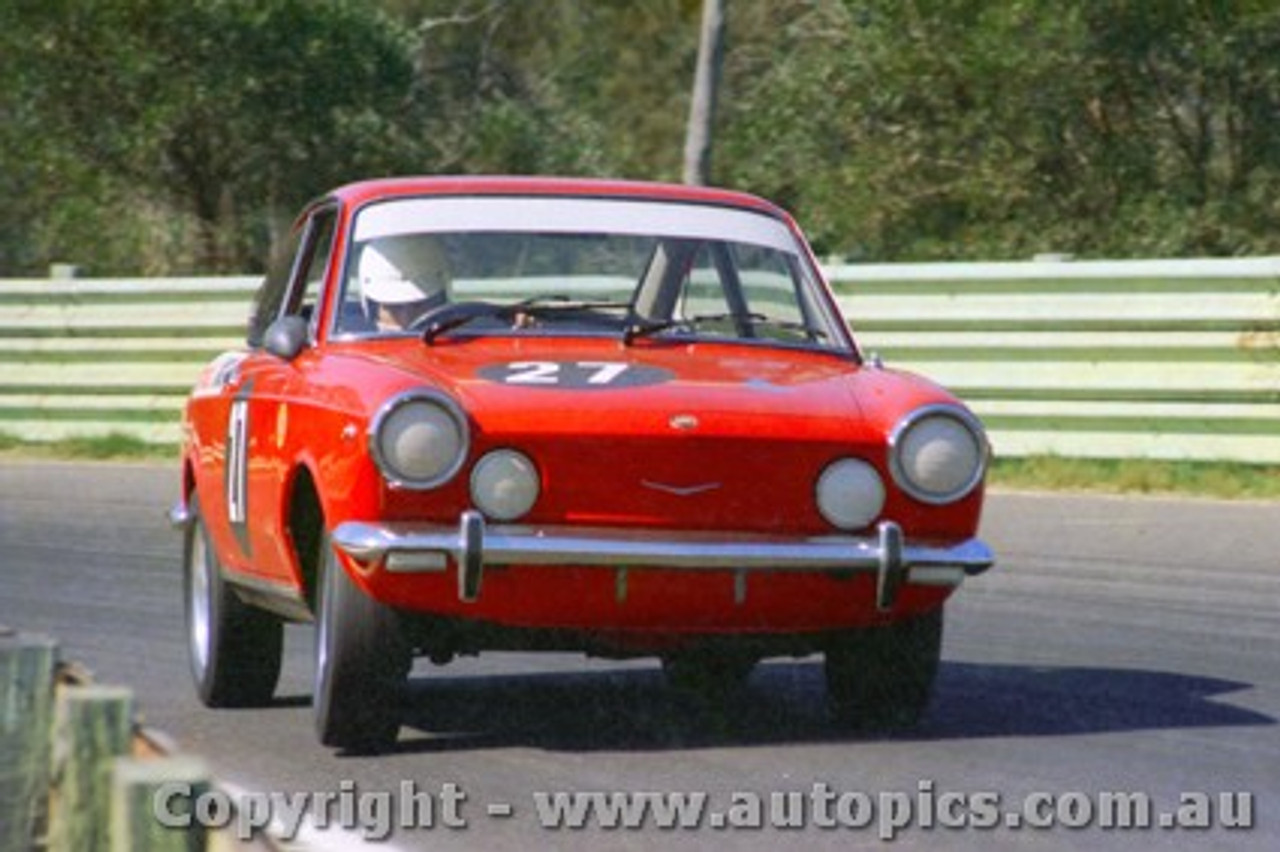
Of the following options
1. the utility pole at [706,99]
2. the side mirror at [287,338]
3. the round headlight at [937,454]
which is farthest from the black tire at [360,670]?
the utility pole at [706,99]

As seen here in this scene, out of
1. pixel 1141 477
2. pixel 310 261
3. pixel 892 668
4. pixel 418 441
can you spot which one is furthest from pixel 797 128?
pixel 418 441

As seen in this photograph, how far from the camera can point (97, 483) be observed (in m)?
16.5

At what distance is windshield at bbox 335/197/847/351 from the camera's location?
8.21 meters

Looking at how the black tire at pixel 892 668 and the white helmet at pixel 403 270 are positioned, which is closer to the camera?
the black tire at pixel 892 668

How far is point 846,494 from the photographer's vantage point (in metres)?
7.33

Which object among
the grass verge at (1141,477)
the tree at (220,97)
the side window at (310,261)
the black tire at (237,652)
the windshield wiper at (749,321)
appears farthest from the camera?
the tree at (220,97)

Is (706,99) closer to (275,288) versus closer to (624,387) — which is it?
(275,288)

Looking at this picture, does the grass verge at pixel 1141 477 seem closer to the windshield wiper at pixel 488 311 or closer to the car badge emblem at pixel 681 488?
the windshield wiper at pixel 488 311

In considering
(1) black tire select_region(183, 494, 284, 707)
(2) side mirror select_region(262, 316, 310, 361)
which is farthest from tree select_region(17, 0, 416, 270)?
(2) side mirror select_region(262, 316, 310, 361)

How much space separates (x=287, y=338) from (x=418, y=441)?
1.10m

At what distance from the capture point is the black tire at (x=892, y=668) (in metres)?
7.62

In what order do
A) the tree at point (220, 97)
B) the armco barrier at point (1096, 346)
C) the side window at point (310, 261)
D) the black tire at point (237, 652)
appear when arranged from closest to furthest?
1. the black tire at point (237, 652)
2. the side window at point (310, 261)
3. the armco barrier at point (1096, 346)
4. the tree at point (220, 97)

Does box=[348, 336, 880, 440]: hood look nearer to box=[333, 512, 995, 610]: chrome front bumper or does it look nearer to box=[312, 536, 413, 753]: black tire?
box=[333, 512, 995, 610]: chrome front bumper

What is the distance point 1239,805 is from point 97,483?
10747 millimetres
